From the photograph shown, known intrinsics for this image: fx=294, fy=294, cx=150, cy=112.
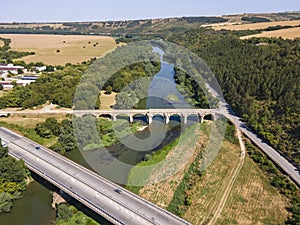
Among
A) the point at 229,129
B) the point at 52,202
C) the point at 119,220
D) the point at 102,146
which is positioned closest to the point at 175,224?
the point at 119,220

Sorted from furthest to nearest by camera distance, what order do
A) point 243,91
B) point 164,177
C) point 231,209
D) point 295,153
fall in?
point 243,91 < point 295,153 < point 164,177 < point 231,209

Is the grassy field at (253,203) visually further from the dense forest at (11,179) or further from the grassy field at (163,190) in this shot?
the dense forest at (11,179)

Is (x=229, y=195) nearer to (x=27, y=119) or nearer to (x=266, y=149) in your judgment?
(x=266, y=149)

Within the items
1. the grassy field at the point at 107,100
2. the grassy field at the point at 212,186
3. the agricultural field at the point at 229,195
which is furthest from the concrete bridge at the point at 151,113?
the agricultural field at the point at 229,195

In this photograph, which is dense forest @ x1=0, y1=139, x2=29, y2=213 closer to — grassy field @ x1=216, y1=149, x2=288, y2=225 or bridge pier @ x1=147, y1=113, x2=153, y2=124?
grassy field @ x1=216, y1=149, x2=288, y2=225

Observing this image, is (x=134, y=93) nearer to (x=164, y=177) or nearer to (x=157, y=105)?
(x=157, y=105)

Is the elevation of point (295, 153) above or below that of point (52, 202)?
above

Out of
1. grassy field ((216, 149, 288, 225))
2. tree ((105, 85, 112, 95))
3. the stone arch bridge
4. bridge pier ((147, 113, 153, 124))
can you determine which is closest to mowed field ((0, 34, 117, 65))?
tree ((105, 85, 112, 95))
